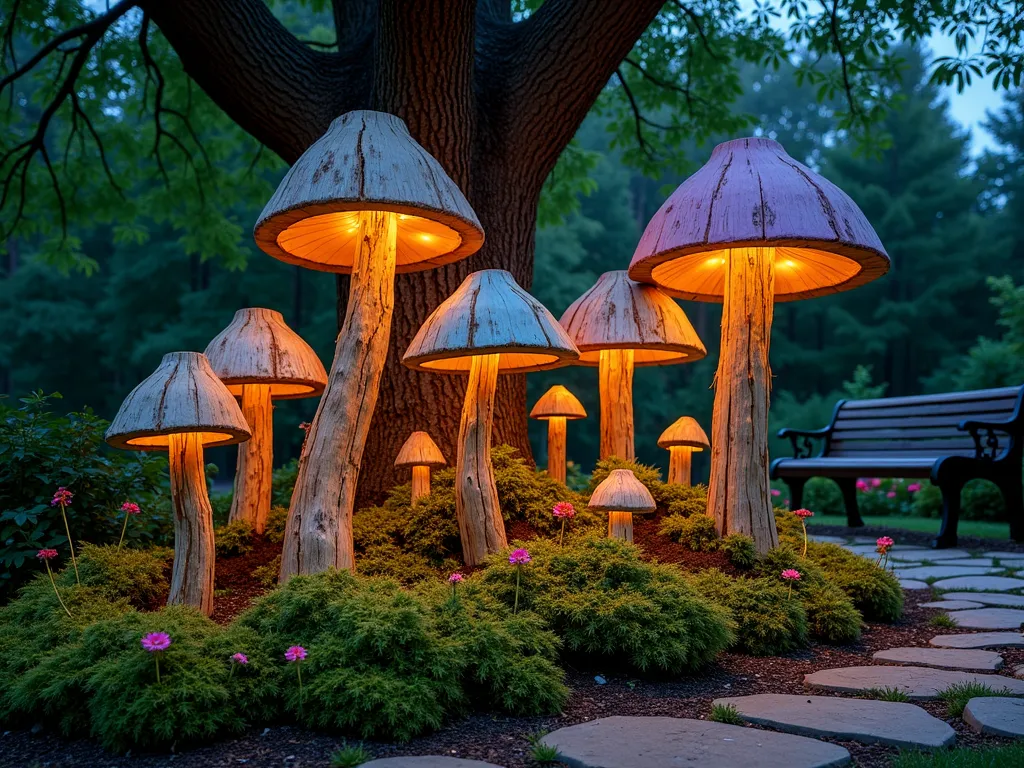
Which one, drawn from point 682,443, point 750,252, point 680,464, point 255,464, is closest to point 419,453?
point 255,464

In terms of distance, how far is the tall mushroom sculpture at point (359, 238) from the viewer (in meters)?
3.72

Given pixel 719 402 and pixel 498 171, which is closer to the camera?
pixel 719 402

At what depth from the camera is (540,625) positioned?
3500 mm

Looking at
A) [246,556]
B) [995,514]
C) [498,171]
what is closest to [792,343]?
[995,514]

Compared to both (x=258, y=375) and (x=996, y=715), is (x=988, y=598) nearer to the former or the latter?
(x=996, y=715)

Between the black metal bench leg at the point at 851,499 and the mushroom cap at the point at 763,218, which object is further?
the black metal bench leg at the point at 851,499

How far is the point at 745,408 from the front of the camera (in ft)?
15.4

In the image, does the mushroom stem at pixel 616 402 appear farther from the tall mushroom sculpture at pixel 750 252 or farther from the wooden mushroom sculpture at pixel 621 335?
the tall mushroom sculpture at pixel 750 252

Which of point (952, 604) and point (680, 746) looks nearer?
point (680, 746)

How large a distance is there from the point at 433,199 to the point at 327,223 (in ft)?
3.07

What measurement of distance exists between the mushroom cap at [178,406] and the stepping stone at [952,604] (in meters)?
4.58

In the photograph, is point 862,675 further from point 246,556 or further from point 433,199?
point 246,556

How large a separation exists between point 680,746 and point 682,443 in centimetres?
362

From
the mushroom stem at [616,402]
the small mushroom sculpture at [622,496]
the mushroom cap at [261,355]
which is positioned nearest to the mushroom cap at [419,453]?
the mushroom cap at [261,355]
